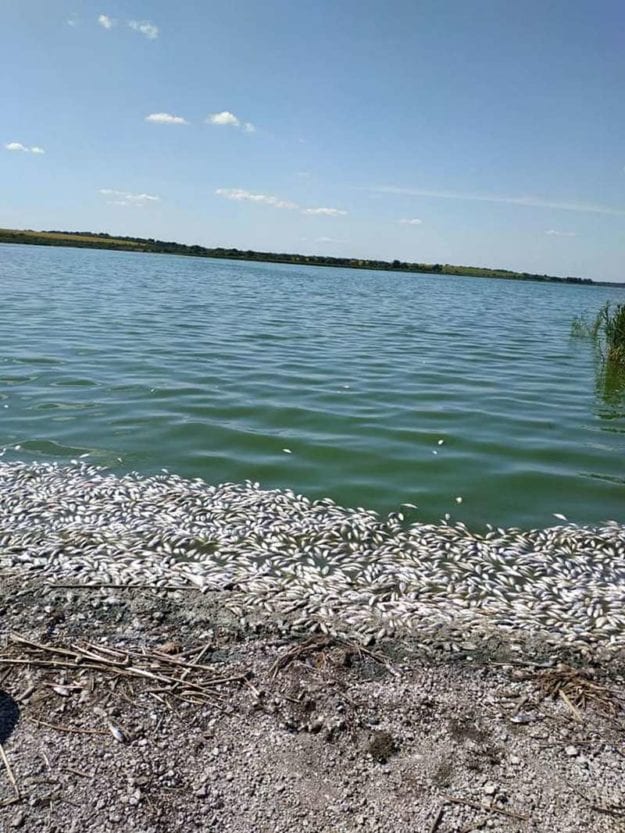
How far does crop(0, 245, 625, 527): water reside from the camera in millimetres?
12070

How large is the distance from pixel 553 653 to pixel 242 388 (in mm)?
13718

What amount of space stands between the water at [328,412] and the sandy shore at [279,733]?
452 centimetres

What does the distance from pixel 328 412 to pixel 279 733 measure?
11.9m

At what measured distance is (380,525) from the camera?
10062 millimetres

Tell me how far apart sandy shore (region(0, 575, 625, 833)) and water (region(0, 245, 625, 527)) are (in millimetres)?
4525

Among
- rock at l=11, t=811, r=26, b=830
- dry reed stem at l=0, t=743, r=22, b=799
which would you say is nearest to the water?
dry reed stem at l=0, t=743, r=22, b=799

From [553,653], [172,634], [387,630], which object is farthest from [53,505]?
[553,653]

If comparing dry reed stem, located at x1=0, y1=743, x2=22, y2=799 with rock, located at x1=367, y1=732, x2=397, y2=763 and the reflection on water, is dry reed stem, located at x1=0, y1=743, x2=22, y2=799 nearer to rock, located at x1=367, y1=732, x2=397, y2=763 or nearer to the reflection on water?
rock, located at x1=367, y1=732, x2=397, y2=763

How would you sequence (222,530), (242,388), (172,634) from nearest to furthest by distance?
(172,634)
(222,530)
(242,388)

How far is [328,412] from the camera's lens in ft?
55.3

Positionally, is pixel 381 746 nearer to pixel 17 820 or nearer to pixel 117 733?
pixel 117 733

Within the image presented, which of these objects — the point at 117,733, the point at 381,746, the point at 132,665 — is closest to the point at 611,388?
the point at 381,746

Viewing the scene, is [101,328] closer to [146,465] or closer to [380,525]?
[146,465]

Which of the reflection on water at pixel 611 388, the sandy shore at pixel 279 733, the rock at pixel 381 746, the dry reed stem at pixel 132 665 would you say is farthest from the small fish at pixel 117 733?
the reflection on water at pixel 611 388
